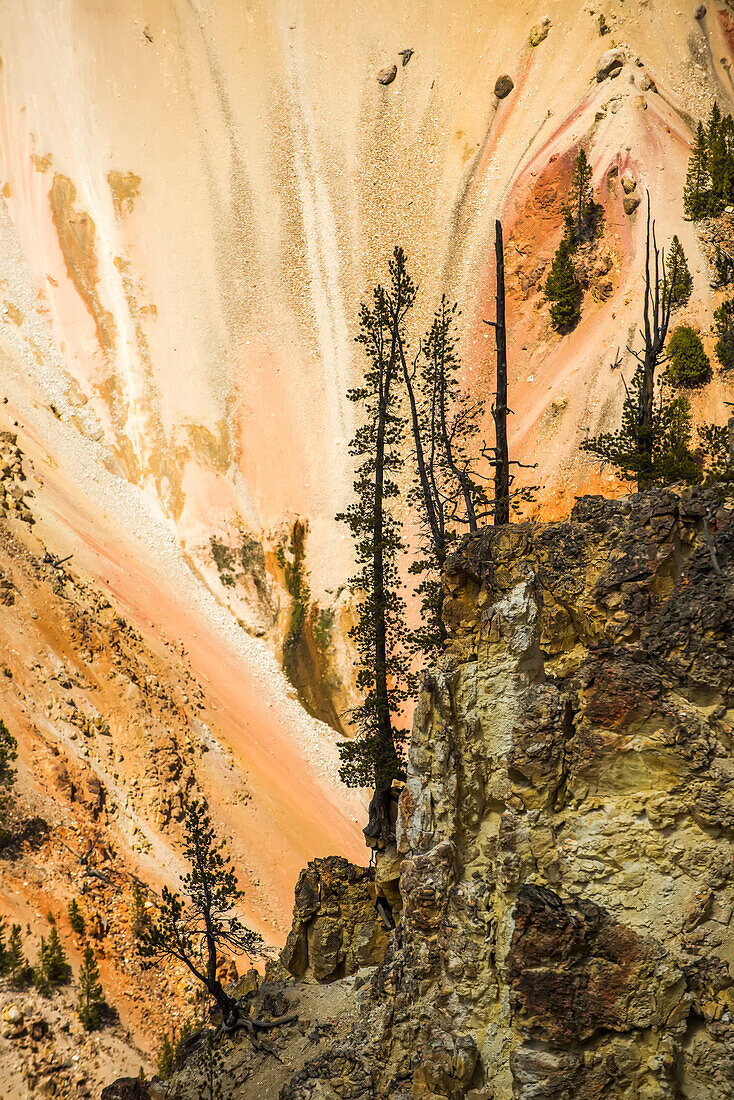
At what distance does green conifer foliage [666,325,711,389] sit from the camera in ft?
119

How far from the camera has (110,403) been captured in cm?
5581

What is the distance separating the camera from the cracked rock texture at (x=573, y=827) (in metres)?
11.4

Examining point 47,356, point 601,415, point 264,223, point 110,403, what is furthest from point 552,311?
point 47,356

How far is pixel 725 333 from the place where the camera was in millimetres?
36188

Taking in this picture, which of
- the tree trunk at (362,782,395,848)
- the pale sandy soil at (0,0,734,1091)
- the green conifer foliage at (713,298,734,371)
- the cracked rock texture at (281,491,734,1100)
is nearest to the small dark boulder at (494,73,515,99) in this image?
the pale sandy soil at (0,0,734,1091)

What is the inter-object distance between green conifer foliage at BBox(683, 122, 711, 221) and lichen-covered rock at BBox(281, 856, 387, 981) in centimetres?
3480

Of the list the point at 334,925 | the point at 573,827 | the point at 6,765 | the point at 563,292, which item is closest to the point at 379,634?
the point at 334,925

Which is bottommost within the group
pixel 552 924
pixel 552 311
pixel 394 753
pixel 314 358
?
pixel 552 924

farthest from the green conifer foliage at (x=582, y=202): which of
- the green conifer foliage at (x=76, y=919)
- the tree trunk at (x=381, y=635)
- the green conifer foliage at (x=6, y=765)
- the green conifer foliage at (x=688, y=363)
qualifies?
the green conifer foliage at (x=76, y=919)

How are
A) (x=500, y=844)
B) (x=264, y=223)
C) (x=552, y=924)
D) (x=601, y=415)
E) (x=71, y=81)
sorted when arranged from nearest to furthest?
(x=552, y=924)
(x=500, y=844)
(x=601, y=415)
(x=264, y=223)
(x=71, y=81)

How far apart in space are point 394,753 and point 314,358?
34749 millimetres

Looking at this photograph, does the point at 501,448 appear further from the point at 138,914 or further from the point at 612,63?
the point at 612,63

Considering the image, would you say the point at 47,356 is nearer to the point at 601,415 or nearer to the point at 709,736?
the point at 601,415

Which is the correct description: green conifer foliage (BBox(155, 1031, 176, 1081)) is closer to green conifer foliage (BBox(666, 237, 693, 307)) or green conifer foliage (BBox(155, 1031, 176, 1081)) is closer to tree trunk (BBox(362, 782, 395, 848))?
tree trunk (BBox(362, 782, 395, 848))
